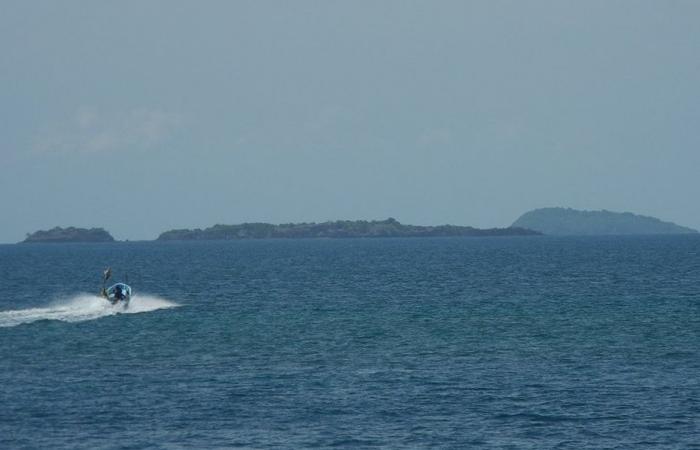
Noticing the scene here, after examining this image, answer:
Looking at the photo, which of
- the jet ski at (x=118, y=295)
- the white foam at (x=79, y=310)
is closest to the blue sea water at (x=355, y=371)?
the white foam at (x=79, y=310)

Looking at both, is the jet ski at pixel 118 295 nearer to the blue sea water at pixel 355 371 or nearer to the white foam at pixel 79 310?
the white foam at pixel 79 310

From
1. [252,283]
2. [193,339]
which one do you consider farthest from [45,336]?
[252,283]

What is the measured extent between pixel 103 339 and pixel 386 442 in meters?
34.0

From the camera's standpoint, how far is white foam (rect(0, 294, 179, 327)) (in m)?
83.6

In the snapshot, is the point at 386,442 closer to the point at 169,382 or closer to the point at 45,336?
the point at 169,382

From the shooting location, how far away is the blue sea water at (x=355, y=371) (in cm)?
4406

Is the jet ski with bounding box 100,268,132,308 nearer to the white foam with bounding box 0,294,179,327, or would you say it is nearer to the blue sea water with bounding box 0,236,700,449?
the white foam with bounding box 0,294,179,327

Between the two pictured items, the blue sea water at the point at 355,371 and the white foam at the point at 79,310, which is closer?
the blue sea water at the point at 355,371

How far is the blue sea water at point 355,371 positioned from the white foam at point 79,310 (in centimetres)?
26

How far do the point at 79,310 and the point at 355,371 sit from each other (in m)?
40.3

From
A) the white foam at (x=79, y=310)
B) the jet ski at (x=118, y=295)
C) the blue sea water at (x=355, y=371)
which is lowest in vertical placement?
the blue sea water at (x=355, y=371)

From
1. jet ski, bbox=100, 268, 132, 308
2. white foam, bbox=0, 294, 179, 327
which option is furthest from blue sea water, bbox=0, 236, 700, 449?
jet ski, bbox=100, 268, 132, 308

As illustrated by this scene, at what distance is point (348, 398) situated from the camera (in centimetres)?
5044

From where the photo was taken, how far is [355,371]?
57.8 metres
